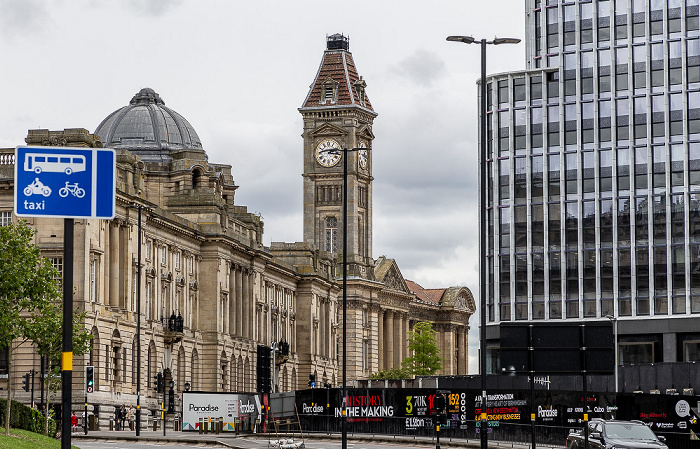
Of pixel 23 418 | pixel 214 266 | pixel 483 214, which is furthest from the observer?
pixel 214 266

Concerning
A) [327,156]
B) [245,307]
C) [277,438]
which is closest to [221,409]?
[277,438]

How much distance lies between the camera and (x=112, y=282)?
91.8 meters

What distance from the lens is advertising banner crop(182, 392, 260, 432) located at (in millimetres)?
76312

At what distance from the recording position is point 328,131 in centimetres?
18512

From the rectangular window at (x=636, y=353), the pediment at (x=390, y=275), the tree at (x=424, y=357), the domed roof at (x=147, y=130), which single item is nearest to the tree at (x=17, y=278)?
the rectangular window at (x=636, y=353)

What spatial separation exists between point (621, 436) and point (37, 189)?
26.7m

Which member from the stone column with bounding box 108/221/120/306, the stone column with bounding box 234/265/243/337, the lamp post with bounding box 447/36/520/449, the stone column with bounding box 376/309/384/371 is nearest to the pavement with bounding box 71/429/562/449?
the lamp post with bounding box 447/36/520/449

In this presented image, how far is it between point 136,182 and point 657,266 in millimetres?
37758

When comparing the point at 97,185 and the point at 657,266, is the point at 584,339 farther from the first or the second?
the point at 657,266

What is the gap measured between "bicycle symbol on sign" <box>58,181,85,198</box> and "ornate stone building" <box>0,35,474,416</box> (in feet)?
218

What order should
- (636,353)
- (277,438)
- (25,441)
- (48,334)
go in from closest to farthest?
(25,441)
(48,334)
(277,438)
(636,353)

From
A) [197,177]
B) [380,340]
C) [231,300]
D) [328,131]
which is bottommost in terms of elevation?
[380,340]

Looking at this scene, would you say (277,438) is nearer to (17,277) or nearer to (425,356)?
(17,277)

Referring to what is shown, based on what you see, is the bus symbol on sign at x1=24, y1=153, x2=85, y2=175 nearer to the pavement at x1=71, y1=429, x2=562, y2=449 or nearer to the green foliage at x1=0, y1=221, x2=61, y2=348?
the green foliage at x1=0, y1=221, x2=61, y2=348
